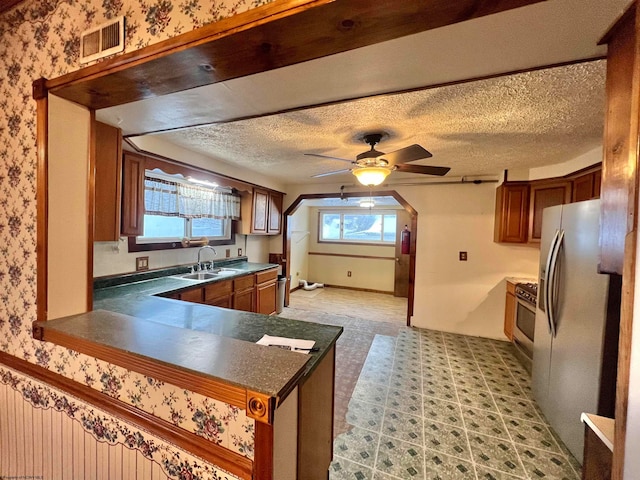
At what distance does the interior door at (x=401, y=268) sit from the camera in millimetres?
5914

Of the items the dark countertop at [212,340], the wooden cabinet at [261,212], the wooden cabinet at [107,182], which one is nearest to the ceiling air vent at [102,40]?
the dark countertop at [212,340]

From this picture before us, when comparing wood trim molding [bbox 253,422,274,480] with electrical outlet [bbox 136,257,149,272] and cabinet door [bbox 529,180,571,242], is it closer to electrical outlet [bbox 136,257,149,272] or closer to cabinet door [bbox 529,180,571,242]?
electrical outlet [bbox 136,257,149,272]

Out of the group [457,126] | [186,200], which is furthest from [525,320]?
[186,200]

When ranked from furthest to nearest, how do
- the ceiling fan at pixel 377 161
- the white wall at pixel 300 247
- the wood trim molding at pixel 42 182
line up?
the white wall at pixel 300 247, the ceiling fan at pixel 377 161, the wood trim molding at pixel 42 182

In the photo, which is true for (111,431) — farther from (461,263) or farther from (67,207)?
(461,263)

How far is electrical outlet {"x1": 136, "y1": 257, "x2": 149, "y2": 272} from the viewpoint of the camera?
106 inches

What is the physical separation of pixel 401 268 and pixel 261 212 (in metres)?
3.51

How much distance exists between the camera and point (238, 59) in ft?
2.58

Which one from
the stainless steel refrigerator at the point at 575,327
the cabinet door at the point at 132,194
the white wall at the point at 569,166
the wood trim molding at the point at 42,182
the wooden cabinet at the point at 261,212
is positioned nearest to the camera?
the wood trim molding at the point at 42,182

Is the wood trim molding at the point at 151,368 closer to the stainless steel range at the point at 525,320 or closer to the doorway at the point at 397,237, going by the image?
the stainless steel range at the point at 525,320

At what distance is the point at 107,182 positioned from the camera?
6.33ft

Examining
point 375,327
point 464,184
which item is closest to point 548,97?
point 464,184

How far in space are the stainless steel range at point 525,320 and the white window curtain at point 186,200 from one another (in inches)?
147

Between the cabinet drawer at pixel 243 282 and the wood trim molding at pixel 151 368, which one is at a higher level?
the wood trim molding at pixel 151 368
